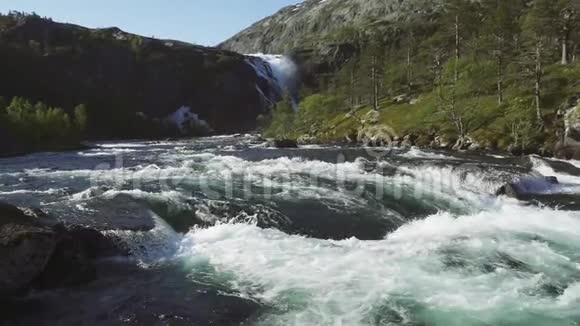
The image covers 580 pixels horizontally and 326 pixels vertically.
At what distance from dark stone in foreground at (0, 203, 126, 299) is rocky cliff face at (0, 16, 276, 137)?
414ft

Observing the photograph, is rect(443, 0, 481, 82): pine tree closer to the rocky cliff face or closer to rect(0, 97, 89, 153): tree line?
rect(0, 97, 89, 153): tree line

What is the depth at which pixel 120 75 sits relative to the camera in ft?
572

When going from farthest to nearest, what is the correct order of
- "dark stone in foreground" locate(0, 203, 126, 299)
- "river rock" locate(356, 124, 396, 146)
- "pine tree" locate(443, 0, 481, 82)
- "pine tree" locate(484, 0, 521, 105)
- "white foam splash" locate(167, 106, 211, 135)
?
"white foam splash" locate(167, 106, 211, 135) < "pine tree" locate(443, 0, 481, 82) < "pine tree" locate(484, 0, 521, 105) < "river rock" locate(356, 124, 396, 146) < "dark stone in foreground" locate(0, 203, 126, 299)

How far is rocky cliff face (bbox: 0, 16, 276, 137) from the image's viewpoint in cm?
14625

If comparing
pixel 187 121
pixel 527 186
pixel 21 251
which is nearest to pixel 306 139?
pixel 527 186

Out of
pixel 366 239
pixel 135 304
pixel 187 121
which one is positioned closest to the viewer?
pixel 135 304

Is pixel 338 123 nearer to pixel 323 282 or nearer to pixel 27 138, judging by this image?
pixel 27 138

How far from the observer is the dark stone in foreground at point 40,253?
16344 millimetres

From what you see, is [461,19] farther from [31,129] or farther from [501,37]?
[31,129]

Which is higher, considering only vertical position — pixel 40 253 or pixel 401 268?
pixel 40 253

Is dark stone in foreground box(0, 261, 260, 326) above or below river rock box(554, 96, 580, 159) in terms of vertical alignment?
below

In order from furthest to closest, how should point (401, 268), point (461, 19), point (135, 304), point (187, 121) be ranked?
1. point (187, 121)
2. point (461, 19)
3. point (401, 268)
4. point (135, 304)

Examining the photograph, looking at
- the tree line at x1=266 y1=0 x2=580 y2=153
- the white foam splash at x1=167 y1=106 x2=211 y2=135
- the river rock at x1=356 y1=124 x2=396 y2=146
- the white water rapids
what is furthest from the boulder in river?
the white foam splash at x1=167 y1=106 x2=211 y2=135

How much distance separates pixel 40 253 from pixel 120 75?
16887 cm
